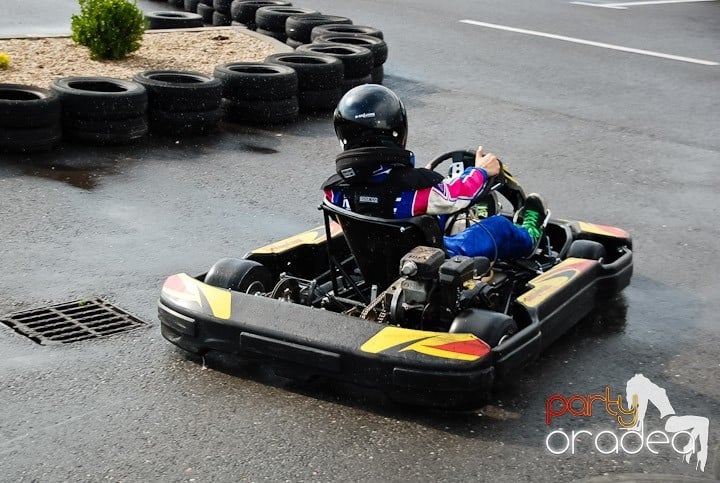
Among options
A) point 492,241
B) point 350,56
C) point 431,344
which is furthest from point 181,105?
point 431,344

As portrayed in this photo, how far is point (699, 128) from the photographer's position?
35.7ft

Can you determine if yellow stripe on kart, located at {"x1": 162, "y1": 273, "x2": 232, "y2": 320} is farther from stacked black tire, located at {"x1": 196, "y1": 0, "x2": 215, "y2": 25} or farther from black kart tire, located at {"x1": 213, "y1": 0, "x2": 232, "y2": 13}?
stacked black tire, located at {"x1": 196, "y1": 0, "x2": 215, "y2": 25}

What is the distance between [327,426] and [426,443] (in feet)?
1.43

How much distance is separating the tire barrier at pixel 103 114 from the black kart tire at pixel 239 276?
3999mm

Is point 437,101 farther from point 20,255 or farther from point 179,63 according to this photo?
point 20,255

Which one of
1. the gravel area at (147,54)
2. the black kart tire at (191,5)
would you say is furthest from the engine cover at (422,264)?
the black kart tire at (191,5)

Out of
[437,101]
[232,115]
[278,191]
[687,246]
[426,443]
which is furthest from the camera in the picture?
[437,101]

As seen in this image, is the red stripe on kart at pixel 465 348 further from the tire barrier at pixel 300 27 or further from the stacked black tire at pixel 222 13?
the stacked black tire at pixel 222 13

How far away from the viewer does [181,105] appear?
984 cm

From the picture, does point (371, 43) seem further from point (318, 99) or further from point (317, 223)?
point (317, 223)

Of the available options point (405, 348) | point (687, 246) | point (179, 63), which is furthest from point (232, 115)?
point (405, 348)

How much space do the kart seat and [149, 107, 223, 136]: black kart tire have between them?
15.0 feet

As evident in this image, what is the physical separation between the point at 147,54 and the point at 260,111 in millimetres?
2637

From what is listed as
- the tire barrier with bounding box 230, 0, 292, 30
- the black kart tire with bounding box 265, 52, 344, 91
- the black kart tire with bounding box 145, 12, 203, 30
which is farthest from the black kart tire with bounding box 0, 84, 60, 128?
the tire barrier with bounding box 230, 0, 292, 30
